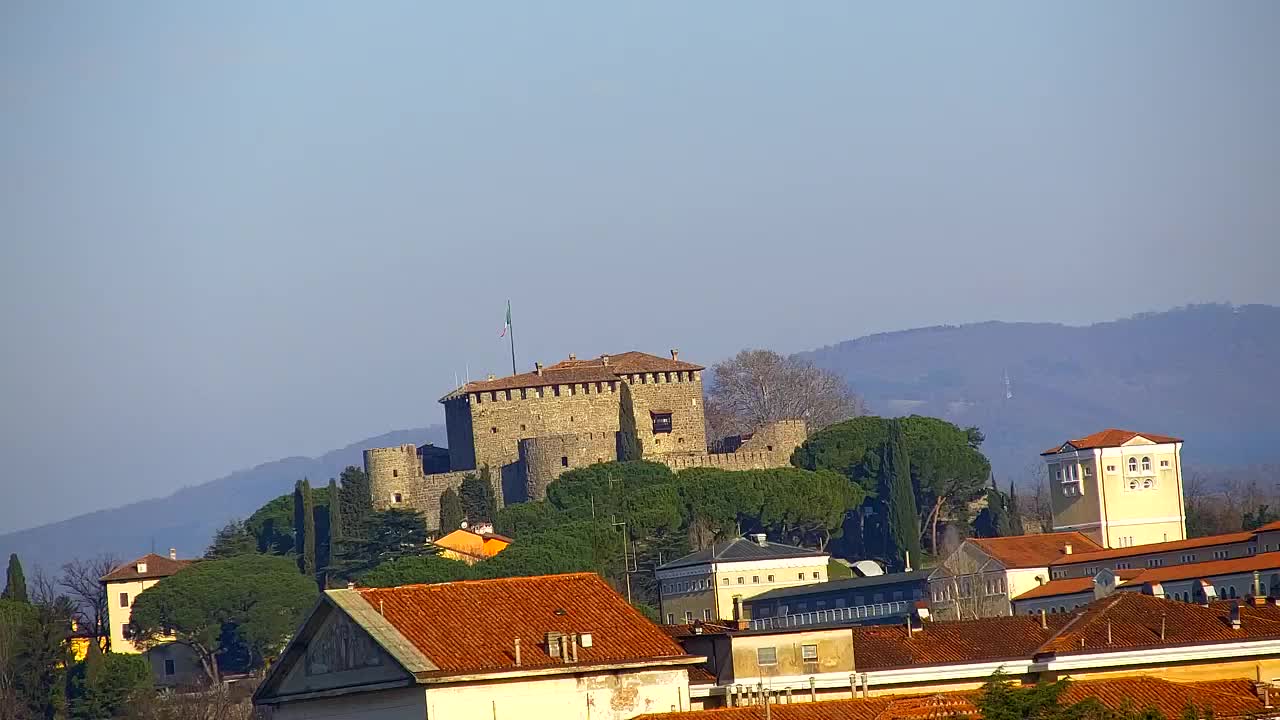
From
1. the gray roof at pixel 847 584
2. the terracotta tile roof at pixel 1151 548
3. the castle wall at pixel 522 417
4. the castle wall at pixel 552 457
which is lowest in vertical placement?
the gray roof at pixel 847 584

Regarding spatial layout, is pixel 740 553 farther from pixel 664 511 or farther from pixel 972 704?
pixel 972 704

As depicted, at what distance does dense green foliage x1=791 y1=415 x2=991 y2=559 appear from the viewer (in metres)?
94.8

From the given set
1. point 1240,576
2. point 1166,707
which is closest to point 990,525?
point 1240,576

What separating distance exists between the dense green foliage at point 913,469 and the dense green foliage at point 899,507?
77 centimetres

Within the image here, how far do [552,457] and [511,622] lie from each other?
60550mm

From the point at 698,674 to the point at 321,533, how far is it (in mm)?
56942

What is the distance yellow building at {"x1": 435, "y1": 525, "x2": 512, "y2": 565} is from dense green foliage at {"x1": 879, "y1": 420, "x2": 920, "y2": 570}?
1343 cm

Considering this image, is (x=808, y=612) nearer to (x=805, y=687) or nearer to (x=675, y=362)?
(x=675, y=362)

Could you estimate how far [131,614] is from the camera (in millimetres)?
87688

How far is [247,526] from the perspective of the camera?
9969cm

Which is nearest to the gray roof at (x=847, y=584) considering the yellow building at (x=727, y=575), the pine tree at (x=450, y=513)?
the yellow building at (x=727, y=575)

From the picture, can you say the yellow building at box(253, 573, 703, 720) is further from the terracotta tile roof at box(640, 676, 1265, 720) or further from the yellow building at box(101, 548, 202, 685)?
the yellow building at box(101, 548, 202, 685)

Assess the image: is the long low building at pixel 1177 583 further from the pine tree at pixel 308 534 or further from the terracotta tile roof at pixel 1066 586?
the pine tree at pixel 308 534

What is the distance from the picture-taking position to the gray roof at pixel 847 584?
82.2 m
